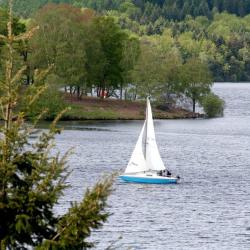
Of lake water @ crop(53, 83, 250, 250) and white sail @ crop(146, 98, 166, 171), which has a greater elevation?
white sail @ crop(146, 98, 166, 171)

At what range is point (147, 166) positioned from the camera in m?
88.2

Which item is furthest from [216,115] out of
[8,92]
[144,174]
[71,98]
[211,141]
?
[8,92]

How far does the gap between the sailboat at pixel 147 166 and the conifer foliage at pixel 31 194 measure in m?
62.9

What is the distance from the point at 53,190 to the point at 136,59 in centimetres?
15103

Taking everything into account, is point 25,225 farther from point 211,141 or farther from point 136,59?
point 136,59

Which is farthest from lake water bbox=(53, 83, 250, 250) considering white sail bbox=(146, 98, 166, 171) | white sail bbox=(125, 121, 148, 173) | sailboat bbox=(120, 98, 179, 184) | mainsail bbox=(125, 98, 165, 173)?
white sail bbox=(146, 98, 166, 171)

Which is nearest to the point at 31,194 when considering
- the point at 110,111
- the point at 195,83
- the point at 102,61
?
the point at 110,111

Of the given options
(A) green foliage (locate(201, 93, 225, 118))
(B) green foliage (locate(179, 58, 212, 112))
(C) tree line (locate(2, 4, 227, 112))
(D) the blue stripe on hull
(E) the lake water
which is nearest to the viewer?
(E) the lake water

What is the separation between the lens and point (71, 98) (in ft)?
518

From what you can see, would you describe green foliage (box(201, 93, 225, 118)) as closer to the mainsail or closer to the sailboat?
the sailboat

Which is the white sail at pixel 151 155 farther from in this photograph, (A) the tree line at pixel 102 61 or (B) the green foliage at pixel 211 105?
(B) the green foliage at pixel 211 105

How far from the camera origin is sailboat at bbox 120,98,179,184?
85.0 metres

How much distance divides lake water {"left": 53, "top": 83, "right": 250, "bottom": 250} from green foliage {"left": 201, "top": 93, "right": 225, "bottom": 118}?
2093 cm

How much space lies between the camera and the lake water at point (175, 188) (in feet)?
198
